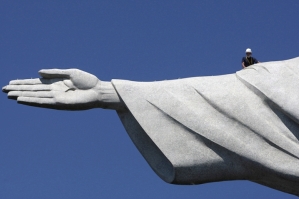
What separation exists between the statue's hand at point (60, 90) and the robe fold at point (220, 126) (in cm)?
39

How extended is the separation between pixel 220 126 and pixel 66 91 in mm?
2205

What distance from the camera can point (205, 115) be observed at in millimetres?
12445

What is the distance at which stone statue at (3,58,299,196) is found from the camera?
12.2 meters

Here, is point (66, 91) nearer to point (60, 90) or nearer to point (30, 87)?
point (60, 90)

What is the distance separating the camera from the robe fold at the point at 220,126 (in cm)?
1222

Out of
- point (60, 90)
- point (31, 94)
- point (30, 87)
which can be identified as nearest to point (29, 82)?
point (30, 87)

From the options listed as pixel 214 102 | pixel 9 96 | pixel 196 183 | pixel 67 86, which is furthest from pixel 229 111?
pixel 9 96

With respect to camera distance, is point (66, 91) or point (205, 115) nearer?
point (205, 115)

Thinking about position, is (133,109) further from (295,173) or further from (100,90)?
(295,173)

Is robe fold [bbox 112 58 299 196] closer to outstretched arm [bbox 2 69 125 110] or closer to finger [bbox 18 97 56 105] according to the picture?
outstretched arm [bbox 2 69 125 110]

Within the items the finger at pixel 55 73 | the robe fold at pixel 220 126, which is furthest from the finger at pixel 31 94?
the robe fold at pixel 220 126

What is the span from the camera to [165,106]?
1249 centimetres

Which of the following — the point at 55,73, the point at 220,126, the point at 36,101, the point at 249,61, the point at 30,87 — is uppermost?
the point at 55,73

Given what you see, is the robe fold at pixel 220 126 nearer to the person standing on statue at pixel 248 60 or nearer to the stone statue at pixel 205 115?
the stone statue at pixel 205 115
